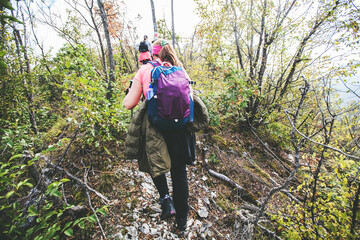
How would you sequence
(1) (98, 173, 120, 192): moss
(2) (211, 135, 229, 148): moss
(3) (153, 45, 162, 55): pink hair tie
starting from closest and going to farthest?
(3) (153, 45, 162, 55): pink hair tie, (1) (98, 173, 120, 192): moss, (2) (211, 135, 229, 148): moss

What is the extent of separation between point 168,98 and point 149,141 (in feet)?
1.86

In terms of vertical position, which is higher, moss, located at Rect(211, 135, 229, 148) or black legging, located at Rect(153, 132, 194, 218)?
black legging, located at Rect(153, 132, 194, 218)

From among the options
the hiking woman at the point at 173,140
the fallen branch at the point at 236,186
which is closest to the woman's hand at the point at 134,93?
the hiking woman at the point at 173,140

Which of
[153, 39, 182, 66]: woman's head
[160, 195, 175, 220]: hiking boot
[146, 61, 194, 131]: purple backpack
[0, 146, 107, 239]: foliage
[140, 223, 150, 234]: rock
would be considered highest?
[153, 39, 182, 66]: woman's head

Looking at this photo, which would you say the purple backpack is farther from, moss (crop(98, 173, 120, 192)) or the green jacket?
moss (crop(98, 173, 120, 192))

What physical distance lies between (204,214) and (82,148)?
2548 mm

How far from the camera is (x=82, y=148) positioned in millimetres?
2666

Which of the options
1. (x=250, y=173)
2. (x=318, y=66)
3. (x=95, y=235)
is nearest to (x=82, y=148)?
(x=95, y=235)

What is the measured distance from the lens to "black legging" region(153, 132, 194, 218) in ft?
5.91

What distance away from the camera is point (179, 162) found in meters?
1.87

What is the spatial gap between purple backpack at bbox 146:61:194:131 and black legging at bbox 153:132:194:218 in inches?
9.0

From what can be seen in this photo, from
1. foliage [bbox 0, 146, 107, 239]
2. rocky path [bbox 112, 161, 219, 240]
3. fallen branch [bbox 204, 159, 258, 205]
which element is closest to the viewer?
foliage [bbox 0, 146, 107, 239]

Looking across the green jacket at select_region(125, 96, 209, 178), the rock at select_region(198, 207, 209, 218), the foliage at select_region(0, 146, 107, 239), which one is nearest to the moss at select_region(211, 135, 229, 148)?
the rock at select_region(198, 207, 209, 218)

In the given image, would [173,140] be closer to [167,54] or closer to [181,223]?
[167,54]
